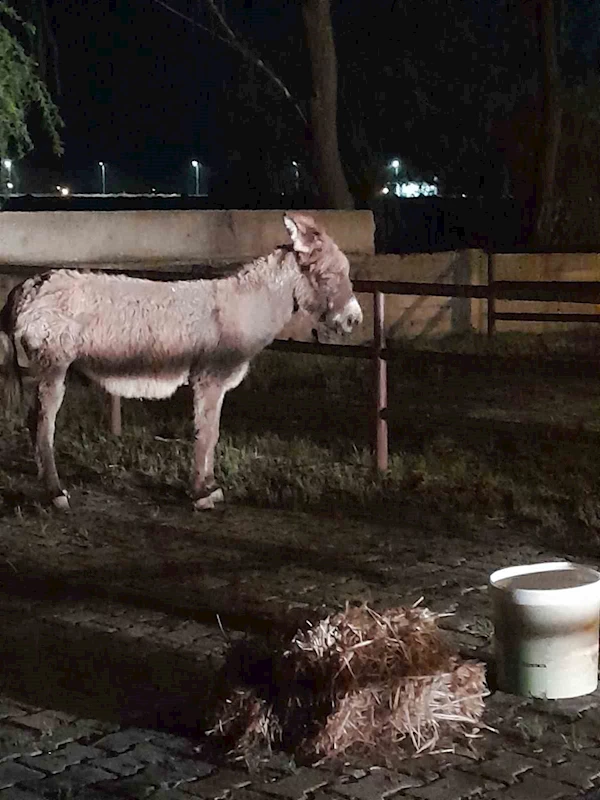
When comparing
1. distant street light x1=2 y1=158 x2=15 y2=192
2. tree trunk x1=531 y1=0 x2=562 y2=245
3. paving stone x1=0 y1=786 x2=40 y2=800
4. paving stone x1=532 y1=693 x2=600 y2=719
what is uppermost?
tree trunk x1=531 y1=0 x2=562 y2=245

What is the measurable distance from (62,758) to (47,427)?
4.07 metres

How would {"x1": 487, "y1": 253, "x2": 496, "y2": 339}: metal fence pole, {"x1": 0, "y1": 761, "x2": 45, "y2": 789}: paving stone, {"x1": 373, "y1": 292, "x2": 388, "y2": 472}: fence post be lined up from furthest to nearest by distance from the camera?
{"x1": 487, "y1": 253, "x2": 496, "y2": 339}: metal fence pole, {"x1": 373, "y1": 292, "x2": 388, "y2": 472}: fence post, {"x1": 0, "y1": 761, "x2": 45, "y2": 789}: paving stone

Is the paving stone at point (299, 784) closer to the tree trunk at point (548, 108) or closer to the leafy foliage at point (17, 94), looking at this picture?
the leafy foliage at point (17, 94)

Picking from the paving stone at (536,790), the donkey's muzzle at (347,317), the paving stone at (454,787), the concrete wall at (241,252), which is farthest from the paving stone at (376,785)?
the concrete wall at (241,252)

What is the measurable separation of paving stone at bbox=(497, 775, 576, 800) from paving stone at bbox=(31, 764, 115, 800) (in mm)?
1215

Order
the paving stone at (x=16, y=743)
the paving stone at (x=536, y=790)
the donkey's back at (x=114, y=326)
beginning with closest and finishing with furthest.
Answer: the paving stone at (x=536, y=790) < the paving stone at (x=16, y=743) < the donkey's back at (x=114, y=326)

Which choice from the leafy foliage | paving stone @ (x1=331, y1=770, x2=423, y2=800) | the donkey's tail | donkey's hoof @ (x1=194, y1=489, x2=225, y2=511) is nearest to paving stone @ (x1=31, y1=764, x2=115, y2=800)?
paving stone @ (x1=331, y1=770, x2=423, y2=800)

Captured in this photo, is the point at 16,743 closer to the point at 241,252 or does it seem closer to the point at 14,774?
the point at 14,774

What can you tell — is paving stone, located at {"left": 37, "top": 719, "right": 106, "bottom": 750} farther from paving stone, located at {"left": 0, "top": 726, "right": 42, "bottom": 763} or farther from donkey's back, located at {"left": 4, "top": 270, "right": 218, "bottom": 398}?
donkey's back, located at {"left": 4, "top": 270, "right": 218, "bottom": 398}

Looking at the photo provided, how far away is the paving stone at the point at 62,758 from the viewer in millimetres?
4276

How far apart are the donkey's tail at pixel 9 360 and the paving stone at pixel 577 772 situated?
15.6 feet

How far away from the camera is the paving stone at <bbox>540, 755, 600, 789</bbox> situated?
4.12m

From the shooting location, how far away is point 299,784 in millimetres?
4125

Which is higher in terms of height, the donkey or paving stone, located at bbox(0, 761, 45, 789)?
the donkey
